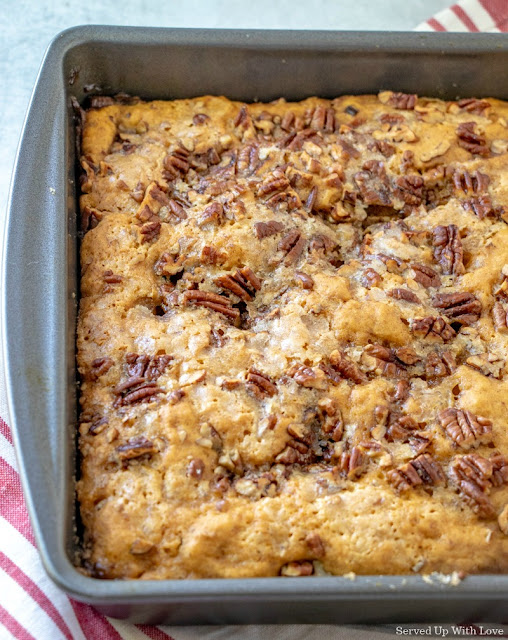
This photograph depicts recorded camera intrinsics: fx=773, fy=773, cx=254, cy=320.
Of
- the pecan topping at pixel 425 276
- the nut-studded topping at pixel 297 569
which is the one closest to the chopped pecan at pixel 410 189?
the pecan topping at pixel 425 276

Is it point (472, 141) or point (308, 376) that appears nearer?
point (308, 376)

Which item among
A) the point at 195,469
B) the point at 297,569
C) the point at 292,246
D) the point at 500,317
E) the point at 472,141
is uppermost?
the point at 472,141

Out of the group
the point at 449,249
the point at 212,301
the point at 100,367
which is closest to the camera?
the point at 100,367

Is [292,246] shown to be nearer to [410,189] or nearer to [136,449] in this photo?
[410,189]

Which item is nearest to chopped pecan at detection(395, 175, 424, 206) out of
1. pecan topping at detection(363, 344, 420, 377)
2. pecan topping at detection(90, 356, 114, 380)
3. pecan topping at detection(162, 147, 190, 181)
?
pecan topping at detection(363, 344, 420, 377)

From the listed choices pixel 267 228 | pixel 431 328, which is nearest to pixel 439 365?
pixel 431 328

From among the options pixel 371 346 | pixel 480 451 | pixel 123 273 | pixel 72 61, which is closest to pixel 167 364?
pixel 123 273
